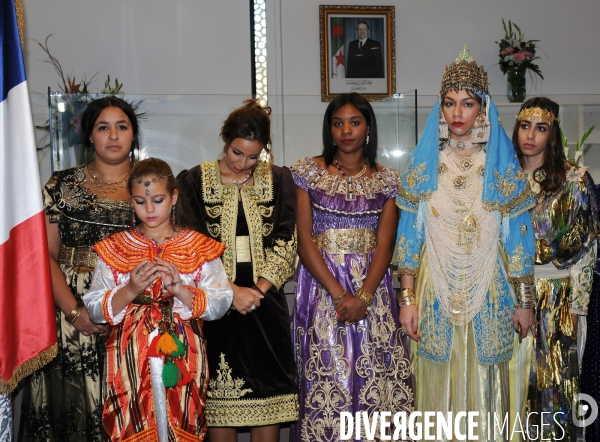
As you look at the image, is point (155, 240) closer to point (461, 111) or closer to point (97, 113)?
point (97, 113)

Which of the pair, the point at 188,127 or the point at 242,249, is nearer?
the point at 242,249

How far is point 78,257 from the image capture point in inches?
117

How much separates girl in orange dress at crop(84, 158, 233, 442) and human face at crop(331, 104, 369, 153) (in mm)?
860

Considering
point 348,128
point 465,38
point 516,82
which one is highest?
point 465,38

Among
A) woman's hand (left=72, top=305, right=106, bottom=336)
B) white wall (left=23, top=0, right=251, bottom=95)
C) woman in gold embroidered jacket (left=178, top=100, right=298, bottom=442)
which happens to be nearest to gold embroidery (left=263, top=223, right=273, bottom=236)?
woman in gold embroidered jacket (left=178, top=100, right=298, bottom=442)

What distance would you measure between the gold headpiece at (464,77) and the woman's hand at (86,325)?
1.75 metres

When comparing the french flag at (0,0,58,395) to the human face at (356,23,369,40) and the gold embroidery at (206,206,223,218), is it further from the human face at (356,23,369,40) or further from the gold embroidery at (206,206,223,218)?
the human face at (356,23,369,40)

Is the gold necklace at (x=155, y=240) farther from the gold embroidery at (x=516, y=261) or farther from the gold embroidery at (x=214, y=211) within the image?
the gold embroidery at (x=516, y=261)

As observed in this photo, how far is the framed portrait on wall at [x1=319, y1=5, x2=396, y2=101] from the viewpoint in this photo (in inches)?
266

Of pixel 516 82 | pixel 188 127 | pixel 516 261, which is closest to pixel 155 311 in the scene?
pixel 516 261

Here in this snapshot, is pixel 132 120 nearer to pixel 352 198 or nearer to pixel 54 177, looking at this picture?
pixel 54 177

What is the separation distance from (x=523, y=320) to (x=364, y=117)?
1.16m

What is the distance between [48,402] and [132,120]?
1.23 metres

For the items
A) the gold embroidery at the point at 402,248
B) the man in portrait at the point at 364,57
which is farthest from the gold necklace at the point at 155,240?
the man in portrait at the point at 364,57
